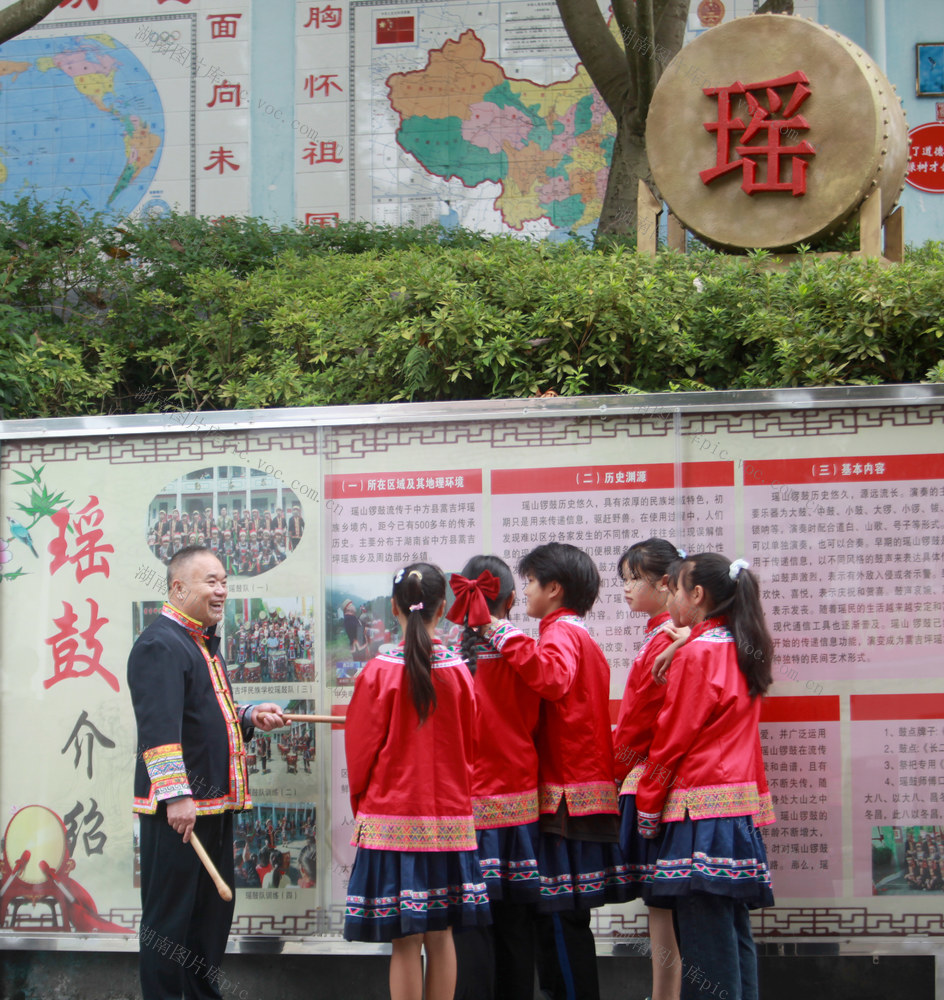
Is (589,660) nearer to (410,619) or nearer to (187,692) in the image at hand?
(410,619)

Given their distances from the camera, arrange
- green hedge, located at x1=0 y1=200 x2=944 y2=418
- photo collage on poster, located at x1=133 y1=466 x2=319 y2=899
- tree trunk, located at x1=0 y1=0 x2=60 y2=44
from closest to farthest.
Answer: photo collage on poster, located at x1=133 y1=466 x2=319 y2=899 → green hedge, located at x1=0 y1=200 x2=944 y2=418 → tree trunk, located at x1=0 y1=0 x2=60 y2=44

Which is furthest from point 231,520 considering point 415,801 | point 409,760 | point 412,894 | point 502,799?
point 412,894

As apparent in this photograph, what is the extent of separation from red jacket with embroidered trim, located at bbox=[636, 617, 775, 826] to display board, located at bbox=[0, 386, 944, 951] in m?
0.68

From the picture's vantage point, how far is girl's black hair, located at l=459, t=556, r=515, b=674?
3633 mm

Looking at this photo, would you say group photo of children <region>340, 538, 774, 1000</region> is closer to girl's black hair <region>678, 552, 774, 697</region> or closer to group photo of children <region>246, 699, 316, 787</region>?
girl's black hair <region>678, 552, 774, 697</region>

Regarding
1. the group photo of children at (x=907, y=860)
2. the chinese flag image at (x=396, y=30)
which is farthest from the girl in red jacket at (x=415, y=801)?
the chinese flag image at (x=396, y=30)

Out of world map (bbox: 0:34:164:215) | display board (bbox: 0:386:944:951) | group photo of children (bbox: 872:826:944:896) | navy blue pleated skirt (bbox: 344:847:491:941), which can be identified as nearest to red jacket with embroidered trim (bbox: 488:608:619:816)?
navy blue pleated skirt (bbox: 344:847:491:941)

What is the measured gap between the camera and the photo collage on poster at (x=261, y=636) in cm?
419

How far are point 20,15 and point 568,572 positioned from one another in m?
4.80

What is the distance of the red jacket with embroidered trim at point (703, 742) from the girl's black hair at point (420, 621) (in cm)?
78

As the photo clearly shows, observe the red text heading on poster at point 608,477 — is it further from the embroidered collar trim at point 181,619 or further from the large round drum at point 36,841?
the large round drum at point 36,841

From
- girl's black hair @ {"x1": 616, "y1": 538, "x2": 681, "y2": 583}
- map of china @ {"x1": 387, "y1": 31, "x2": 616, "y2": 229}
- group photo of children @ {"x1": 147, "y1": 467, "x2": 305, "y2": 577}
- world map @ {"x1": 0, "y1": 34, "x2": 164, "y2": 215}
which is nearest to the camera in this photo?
girl's black hair @ {"x1": 616, "y1": 538, "x2": 681, "y2": 583}

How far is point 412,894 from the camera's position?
10.9 ft

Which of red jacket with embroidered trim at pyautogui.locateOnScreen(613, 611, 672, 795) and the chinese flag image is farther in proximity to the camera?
the chinese flag image
